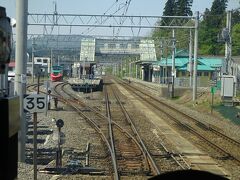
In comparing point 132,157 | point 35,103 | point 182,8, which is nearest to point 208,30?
point 182,8

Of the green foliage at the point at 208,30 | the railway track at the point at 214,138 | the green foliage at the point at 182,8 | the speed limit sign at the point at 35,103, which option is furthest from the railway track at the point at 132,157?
the green foliage at the point at 182,8

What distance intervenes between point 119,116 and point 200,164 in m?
14.3

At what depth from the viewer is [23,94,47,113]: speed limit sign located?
9.32 meters

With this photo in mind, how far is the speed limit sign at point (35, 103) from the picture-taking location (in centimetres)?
932

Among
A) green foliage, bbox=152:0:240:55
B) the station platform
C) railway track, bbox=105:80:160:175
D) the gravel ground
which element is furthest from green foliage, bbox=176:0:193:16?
railway track, bbox=105:80:160:175

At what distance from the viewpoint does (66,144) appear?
640 inches

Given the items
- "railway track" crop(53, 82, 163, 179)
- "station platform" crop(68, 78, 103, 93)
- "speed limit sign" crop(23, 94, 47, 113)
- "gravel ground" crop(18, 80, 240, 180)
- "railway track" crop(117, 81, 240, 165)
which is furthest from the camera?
"station platform" crop(68, 78, 103, 93)

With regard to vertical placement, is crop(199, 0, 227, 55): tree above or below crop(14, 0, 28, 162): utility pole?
above

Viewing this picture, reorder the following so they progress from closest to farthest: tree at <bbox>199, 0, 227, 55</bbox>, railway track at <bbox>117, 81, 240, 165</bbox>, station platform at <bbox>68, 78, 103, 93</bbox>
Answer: railway track at <bbox>117, 81, 240, 165</bbox> → station platform at <bbox>68, 78, 103, 93</bbox> → tree at <bbox>199, 0, 227, 55</bbox>

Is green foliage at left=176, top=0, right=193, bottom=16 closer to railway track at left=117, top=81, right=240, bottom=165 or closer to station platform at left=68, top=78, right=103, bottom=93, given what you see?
station platform at left=68, top=78, right=103, bottom=93

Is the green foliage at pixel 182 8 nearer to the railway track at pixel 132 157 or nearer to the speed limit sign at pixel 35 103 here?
the railway track at pixel 132 157

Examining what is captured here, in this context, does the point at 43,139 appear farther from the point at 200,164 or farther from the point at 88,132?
the point at 200,164

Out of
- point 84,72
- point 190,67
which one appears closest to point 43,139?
point 190,67

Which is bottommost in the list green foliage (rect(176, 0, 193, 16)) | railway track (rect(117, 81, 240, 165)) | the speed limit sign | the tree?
railway track (rect(117, 81, 240, 165))
